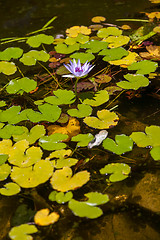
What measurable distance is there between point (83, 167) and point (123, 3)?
2.00 m

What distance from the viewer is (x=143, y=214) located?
1112 mm

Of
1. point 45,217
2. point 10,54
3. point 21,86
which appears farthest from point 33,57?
point 45,217

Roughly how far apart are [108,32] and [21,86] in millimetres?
894

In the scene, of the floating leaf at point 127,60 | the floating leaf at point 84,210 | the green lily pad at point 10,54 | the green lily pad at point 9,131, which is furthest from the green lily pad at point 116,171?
the green lily pad at point 10,54

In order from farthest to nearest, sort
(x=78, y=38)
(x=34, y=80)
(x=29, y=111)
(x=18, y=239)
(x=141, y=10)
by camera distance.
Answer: (x=141, y=10)
(x=78, y=38)
(x=34, y=80)
(x=29, y=111)
(x=18, y=239)

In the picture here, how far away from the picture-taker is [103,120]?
1.50 meters

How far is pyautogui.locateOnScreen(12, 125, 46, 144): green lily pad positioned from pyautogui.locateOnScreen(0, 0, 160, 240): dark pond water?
0.93ft

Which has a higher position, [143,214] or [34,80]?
[34,80]

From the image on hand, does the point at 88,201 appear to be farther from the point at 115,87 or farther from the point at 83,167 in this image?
the point at 115,87

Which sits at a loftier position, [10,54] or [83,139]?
[10,54]

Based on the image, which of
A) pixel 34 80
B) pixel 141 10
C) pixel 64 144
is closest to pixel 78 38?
pixel 34 80

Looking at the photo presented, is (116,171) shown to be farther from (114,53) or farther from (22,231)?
(114,53)

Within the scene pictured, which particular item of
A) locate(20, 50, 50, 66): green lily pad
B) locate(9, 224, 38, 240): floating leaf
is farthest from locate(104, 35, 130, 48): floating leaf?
locate(9, 224, 38, 240): floating leaf

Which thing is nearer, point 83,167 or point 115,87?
point 83,167
